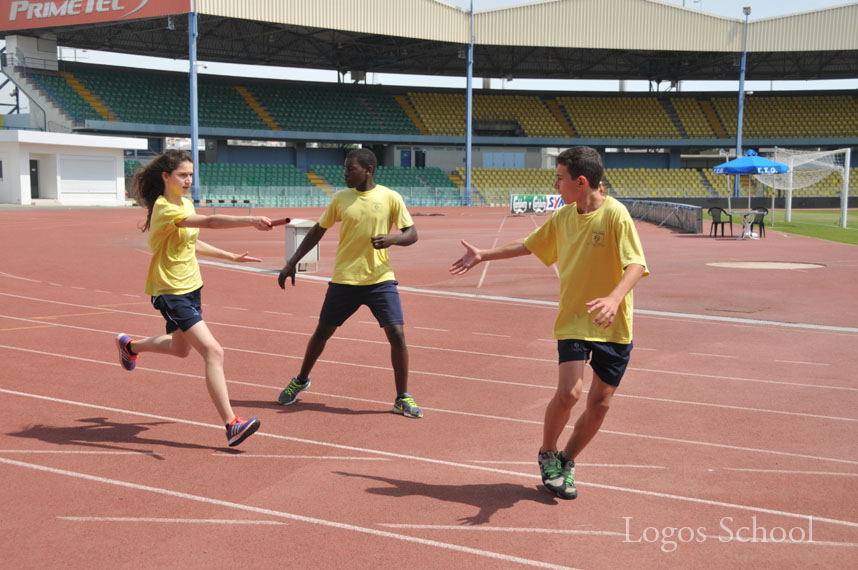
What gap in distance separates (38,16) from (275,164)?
16.7 metres

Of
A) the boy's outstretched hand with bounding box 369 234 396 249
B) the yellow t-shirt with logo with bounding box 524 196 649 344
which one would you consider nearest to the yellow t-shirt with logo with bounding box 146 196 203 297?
the boy's outstretched hand with bounding box 369 234 396 249

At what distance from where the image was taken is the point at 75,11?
42.8m

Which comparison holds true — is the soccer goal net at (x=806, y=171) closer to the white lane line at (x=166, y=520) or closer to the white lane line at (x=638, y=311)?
the white lane line at (x=638, y=311)

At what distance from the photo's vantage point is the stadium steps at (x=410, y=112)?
57891mm

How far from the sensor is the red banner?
135 feet

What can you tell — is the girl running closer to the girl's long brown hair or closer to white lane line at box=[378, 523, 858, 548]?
the girl's long brown hair

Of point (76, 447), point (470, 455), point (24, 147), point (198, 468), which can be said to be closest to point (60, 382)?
point (76, 447)

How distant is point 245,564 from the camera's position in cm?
373

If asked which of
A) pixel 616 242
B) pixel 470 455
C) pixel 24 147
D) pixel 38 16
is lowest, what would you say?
pixel 470 455

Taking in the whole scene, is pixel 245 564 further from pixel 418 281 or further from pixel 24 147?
pixel 24 147

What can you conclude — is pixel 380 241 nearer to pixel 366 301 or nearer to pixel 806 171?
pixel 366 301

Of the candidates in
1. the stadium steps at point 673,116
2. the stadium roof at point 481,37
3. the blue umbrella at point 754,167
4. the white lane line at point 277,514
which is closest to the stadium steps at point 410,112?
the stadium roof at point 481,37

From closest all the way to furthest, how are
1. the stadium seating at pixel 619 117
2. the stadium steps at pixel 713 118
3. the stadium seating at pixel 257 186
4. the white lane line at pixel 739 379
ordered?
the white lane line at pixel 739 379 < the stadium seating at pixel 257 186 < the stadium seating at pixel 619 117 < the stadium steps at pixel 713 118

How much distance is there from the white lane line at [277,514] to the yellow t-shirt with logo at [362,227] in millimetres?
2229
